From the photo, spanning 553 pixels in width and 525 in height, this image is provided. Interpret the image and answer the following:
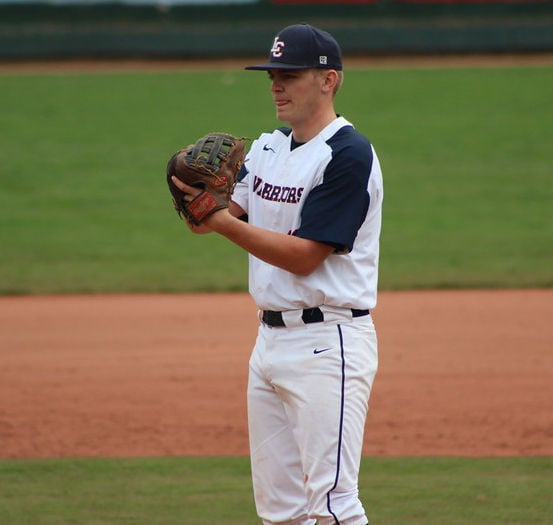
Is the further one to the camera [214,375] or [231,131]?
[231,131]

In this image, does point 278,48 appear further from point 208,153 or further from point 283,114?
point 208,153

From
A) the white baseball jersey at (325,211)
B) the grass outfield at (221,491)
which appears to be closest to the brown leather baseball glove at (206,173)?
the white baseball jersey at (325,211)

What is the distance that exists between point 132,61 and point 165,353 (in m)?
20.1

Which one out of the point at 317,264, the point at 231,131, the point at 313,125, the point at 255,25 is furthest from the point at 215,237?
the point at 255,25

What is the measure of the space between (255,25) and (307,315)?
22696mm

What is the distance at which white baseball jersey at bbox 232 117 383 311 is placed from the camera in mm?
3178

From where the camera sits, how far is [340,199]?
3.17 m

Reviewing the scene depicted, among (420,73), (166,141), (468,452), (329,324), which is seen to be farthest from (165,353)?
(420,73)

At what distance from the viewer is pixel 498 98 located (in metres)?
21.1

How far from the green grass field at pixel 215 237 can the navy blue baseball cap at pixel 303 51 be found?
2087 millimetres

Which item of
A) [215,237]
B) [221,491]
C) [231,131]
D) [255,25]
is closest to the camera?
[221,491]

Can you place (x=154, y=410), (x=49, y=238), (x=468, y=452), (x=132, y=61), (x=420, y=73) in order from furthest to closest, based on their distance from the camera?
(x=132, y=61)
(x=420, y=73)
(x=49, y=238)
(x=154, y=410)
(x=468, y=452)

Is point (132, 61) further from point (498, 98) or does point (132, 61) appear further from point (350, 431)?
point (350, 431)

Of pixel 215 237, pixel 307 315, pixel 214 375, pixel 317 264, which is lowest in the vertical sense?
pixel 215 237
